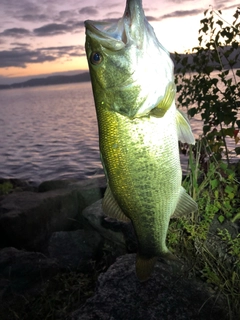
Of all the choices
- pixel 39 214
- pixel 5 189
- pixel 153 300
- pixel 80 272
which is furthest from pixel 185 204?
pixel 5 189

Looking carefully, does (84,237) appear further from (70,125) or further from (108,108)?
(70,125)

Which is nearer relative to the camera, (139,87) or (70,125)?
(139,87)

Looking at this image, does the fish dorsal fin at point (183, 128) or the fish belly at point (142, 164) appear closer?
the fish belly at point (142, 164)

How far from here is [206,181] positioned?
471 centimetres

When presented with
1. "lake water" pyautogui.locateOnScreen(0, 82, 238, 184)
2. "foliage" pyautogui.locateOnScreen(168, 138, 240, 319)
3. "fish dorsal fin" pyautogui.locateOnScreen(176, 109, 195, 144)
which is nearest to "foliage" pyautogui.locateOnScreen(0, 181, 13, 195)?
"lake water" pyautogui.locateOnScreen(0, 82, 238, 184)

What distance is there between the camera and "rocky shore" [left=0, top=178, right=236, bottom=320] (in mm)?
3773

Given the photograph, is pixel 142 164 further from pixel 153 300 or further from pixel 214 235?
pixel 214 235

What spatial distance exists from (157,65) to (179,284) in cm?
267

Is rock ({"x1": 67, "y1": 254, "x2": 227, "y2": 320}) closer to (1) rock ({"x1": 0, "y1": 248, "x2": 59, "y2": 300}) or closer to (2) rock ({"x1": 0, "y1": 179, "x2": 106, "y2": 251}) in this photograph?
(1) rock ({"x1": 0, "y1": 248, "x2": 59, "y2": 300})

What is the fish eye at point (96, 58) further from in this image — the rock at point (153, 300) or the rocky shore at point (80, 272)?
the rock at point (153, 300)

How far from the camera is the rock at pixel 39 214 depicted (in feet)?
24.1

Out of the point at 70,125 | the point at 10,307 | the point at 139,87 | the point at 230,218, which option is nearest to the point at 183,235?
the point at 230,218

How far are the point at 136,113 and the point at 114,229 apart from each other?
3.66 m

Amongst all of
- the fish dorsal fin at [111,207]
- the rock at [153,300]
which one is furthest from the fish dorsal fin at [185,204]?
the rock at [153,300]
